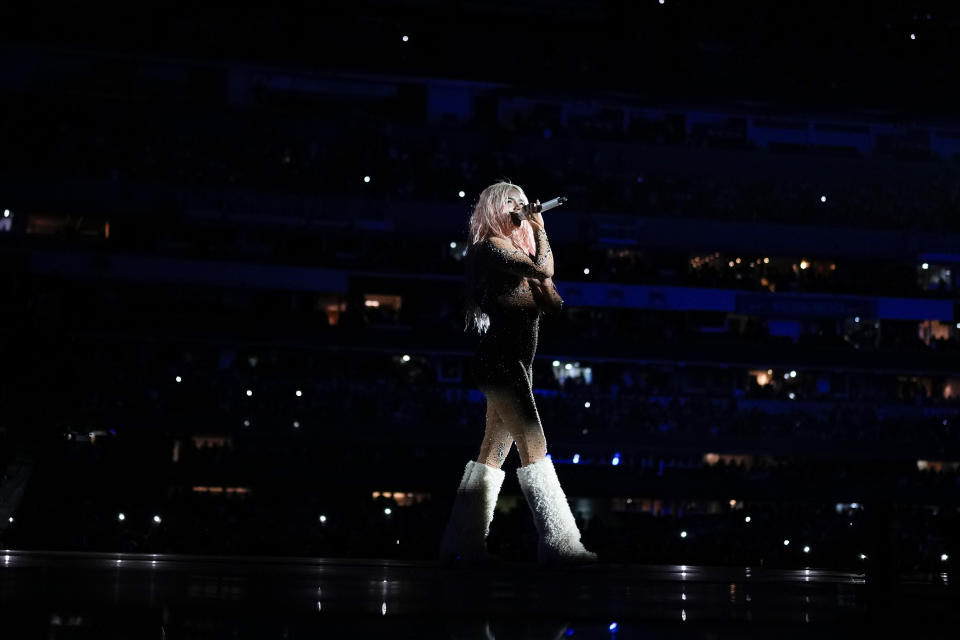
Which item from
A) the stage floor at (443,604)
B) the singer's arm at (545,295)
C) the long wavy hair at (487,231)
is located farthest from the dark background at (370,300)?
the stage floor at (443,604)

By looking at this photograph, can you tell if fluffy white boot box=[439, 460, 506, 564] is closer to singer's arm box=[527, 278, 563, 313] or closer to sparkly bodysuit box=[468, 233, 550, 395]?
sparkly bodysuit box=[468, 233, 550, 395]

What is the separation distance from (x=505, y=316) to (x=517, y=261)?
0.47 meters

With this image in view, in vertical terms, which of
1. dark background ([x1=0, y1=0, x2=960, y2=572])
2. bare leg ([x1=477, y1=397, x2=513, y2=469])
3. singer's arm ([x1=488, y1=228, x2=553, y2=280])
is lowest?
bare leg ([x1=477, y1=397, x2=513, y2=469])

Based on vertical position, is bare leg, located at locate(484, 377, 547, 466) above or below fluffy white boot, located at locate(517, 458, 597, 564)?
above

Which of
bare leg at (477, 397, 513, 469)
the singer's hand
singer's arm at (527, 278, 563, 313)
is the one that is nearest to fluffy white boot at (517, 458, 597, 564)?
bare leg at (477, 397, 513, 469)

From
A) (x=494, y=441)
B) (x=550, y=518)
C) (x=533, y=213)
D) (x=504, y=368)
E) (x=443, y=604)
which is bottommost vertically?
(x=443, y=604)

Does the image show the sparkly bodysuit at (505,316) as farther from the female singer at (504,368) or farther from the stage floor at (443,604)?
the stage floor at (443,604)

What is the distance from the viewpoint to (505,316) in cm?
1031

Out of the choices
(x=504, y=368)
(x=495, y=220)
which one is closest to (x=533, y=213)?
(x=495, y=220)

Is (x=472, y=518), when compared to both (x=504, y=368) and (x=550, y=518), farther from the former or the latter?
(x=504, y=368)

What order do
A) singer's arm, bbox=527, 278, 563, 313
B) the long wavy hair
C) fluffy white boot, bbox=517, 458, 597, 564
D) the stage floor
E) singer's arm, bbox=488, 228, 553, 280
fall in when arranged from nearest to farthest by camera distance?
the stage floor < fluffy white boot, bbox=517, 458, 597, 564 < singer's arm, bbox=488, 228, 553, 280 < singer's arm, bbox=527, 278, 563, 313 < the long wavy hair

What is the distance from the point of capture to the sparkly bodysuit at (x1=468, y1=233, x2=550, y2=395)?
10.2m

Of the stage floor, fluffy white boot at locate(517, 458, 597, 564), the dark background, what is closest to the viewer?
the stage floor

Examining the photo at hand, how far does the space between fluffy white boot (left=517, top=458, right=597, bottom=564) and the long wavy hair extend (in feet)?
4.42
